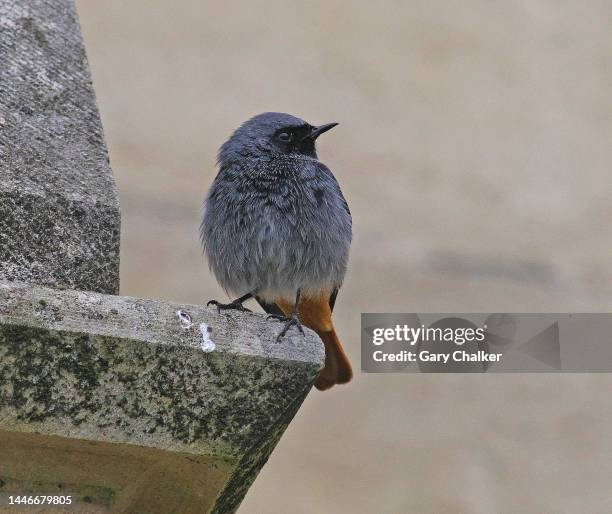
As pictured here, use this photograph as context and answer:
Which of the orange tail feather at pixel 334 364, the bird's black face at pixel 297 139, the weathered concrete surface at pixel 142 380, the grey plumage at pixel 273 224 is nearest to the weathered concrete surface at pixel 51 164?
the weathered concrete surface at pixel 142 380

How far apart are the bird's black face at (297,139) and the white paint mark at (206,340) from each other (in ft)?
7.06

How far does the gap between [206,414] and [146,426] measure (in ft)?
0.39

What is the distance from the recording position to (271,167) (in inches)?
159

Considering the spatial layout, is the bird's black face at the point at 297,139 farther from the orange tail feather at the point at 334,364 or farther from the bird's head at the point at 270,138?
the orange tail feather at the point at 334,364

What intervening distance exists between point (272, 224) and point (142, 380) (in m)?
1.77

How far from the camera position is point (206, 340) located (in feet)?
7.07

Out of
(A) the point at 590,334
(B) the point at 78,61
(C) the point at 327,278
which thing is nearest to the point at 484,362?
(A) the point at 590,334

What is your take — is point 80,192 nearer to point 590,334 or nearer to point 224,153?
point 224,153

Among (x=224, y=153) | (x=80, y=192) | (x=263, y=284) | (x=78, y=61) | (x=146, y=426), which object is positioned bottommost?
(x=146, y=426)

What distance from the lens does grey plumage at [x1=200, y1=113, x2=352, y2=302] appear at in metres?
3.84

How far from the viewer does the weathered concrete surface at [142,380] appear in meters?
2.05

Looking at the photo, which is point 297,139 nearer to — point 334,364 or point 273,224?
point 273,224

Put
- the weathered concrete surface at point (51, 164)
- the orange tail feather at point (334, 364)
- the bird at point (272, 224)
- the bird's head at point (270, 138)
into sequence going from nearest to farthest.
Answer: the weathered concrete surface at point (51, 164) < the bird at point (272, 224) < the bird's head at point (270, 138) < the orange tail feather at point (334, 364)

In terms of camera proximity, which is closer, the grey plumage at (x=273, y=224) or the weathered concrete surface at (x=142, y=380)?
the weathered concrete surface at (x=142, y=380)
